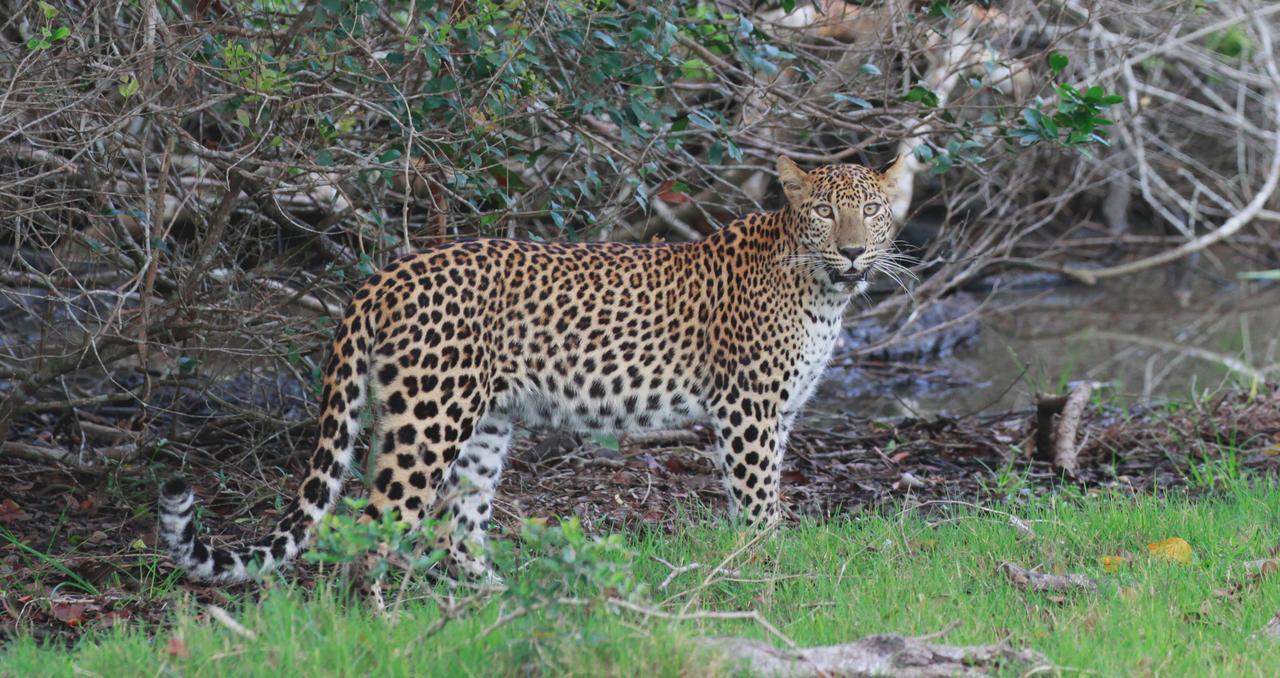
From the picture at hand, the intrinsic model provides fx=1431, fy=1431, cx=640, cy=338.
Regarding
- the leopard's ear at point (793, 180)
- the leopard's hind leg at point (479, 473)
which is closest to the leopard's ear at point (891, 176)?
the leopard's ear at point (793, 180)

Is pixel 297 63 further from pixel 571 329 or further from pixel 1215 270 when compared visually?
pixel 1215 270

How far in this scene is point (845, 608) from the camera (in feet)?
18.6

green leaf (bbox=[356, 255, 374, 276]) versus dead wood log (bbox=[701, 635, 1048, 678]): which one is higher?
green leaf (bbox=[356, 255, 374, 276])

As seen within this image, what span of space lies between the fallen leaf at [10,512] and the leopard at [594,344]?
213 cm

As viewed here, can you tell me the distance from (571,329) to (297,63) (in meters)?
1.81

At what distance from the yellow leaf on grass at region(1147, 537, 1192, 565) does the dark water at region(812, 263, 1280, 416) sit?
3.85m

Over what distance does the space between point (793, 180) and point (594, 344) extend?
1.33 meters

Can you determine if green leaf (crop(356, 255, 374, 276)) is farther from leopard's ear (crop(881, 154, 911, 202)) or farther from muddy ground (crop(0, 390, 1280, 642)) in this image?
leopard's ear (crop(881, 154, 911, 202))

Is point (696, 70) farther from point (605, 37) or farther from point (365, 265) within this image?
point (365, 265)

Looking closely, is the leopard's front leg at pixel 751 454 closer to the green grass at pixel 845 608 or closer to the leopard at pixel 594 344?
the leopard at pixel 594 344

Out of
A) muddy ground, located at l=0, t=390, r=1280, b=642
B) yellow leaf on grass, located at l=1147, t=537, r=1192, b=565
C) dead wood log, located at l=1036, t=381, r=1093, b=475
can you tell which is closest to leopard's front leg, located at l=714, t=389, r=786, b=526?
muddy ground, located at l=0, t=390, r=1280, b=642

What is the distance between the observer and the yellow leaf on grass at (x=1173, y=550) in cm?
634

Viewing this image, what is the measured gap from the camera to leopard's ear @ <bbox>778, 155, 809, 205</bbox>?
7160 mm

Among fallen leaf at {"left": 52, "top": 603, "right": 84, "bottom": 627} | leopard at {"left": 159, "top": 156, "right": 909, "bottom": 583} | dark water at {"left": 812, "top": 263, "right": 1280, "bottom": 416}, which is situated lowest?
fallen leaf at {"left": 52, "top": 603, "right": 84, "bottom": 627}
